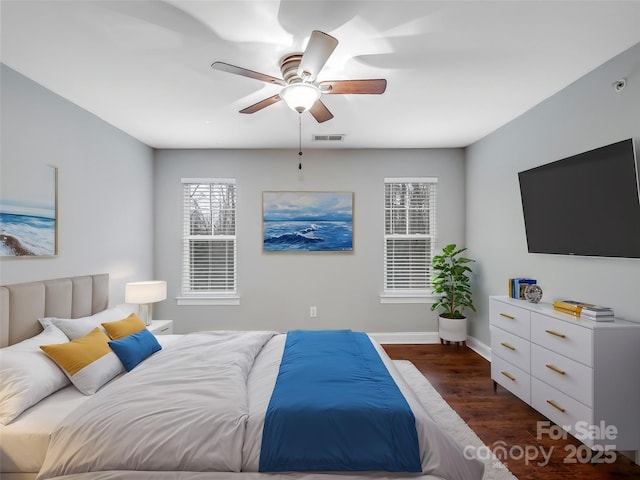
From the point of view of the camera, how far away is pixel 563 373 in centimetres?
229

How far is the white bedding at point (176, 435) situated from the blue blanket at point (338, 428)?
0.15 feet

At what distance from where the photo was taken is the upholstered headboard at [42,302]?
7.26 feet

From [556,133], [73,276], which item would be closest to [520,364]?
[556,133]

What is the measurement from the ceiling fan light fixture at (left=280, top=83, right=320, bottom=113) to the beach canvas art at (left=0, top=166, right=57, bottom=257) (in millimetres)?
2044

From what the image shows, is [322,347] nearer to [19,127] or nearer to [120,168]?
[19,127]

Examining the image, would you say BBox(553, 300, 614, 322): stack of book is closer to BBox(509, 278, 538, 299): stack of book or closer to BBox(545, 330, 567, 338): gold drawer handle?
BBox(545, 330, 567, 338): gold drawer handle

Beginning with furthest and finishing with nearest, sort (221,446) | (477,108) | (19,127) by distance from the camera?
(477,108) < (19,127) < (221,446)

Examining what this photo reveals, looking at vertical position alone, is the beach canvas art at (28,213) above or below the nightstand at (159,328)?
above

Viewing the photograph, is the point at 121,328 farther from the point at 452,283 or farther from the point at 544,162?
the point at 544,162

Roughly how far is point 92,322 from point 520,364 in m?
3.48

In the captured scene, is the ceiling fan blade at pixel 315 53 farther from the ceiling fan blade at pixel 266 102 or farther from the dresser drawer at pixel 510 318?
the dresser drawer at pixel 510 318

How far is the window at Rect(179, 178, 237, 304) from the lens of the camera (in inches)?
179

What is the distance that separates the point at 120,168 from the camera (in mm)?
3713

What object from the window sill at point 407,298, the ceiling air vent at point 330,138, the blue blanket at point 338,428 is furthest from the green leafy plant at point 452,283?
the blue blanket at point 338,428
